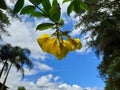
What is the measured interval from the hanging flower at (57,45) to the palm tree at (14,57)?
2529cm

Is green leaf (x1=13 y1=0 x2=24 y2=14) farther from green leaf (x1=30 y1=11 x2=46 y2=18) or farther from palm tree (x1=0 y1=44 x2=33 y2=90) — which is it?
palm tree (x1=0 y1=44 x2=33 y2=90)

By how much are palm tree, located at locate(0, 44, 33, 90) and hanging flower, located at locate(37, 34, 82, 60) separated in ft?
83.0

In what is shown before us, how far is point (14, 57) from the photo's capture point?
26.8 m

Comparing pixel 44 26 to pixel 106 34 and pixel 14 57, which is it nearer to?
pixel 106 34

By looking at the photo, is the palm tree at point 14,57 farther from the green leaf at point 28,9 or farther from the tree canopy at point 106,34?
the green leaf at point 28,9

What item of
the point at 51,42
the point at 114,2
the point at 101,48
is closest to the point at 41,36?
the point at 51,42

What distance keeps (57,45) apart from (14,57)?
26390 mm

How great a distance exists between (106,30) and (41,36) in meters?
17.0

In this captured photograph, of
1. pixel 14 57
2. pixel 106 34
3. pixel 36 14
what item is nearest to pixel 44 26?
pixel 36 14

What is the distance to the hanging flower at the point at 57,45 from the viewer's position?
0.64 metres

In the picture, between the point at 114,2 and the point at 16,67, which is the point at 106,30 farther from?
A: the point at 16,67

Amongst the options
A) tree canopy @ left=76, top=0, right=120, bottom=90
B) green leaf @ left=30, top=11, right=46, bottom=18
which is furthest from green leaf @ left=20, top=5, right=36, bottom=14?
tree canopy @ left=76, top=0, right=120, bottom=90

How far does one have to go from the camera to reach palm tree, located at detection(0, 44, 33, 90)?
2603cm

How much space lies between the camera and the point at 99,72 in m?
19.8
